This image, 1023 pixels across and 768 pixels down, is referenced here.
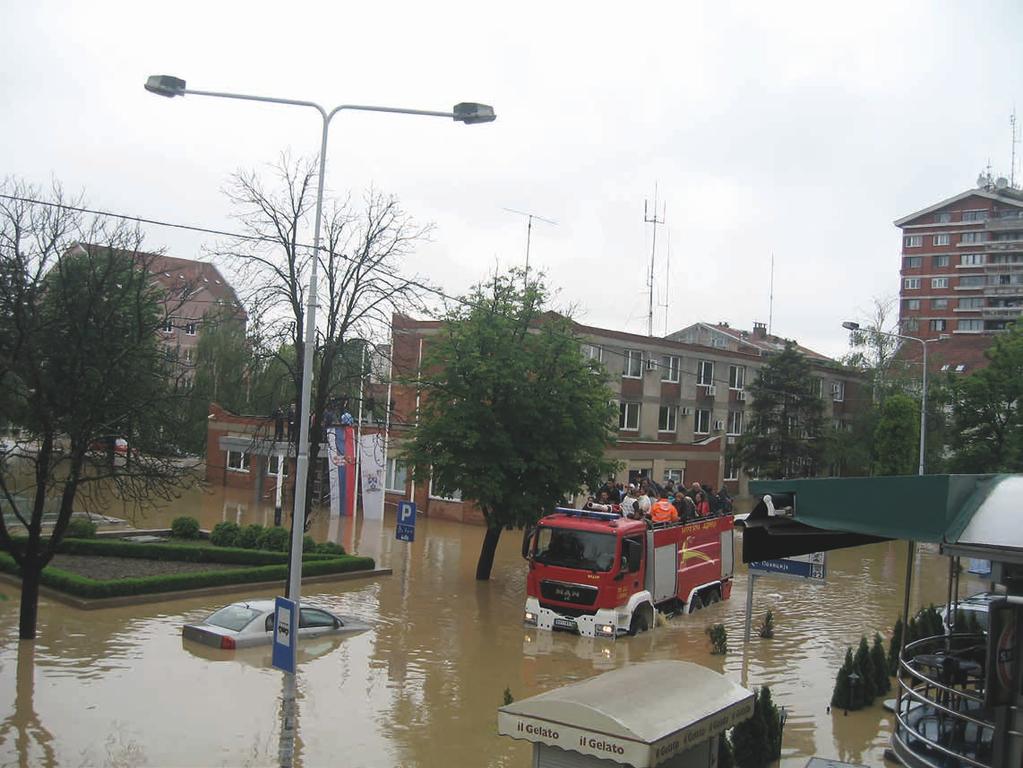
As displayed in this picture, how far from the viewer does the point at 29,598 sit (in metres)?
16.9

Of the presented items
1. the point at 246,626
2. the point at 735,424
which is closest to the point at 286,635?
the point at 246,626

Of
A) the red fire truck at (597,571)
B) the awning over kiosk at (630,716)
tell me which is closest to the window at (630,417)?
the red fire truck at (597,571)

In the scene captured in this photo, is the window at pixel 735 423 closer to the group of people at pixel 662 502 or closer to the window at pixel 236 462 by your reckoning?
the window at pixel 236 462

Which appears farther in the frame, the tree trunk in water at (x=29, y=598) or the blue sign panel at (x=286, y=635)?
the tree trunk in water at (x=29, y=598)

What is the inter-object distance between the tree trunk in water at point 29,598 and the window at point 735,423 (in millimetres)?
43529

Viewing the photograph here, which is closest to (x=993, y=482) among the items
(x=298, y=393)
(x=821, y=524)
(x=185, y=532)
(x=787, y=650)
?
(x=821, y=524)

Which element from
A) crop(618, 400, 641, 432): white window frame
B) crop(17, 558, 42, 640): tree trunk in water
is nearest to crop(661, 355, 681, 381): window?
crop(618, 400, 641, 432): white window frame

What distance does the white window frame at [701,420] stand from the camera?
2062 inches

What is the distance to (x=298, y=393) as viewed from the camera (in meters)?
20.6

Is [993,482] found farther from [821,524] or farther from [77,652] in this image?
[77,652]

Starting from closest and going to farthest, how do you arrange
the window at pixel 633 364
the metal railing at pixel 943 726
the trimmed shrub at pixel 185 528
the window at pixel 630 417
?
1. the metal railing at pixel 943 726
2. the trimmed shrub at pixel 185 528
3. the window at pixel 633 364
4. the window at pixel 630 417

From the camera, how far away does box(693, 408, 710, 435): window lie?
172 feet

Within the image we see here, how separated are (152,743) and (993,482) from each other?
10.3m

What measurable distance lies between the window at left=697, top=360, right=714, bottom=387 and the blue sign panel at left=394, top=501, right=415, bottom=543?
1220 inches
